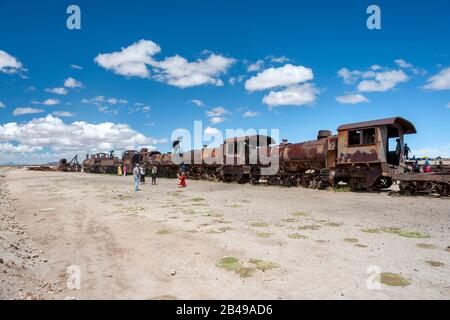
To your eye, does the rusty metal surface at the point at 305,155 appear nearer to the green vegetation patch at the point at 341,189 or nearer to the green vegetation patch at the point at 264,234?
the green vegetation patch at the point at 341,189

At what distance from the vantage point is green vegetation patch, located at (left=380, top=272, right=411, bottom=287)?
532 cm

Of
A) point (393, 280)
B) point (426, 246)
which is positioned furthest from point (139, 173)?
point (393, 280)

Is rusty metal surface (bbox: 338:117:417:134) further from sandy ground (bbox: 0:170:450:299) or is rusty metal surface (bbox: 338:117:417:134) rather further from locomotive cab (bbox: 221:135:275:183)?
locomotive cab (bbox: 221:135:275:183)

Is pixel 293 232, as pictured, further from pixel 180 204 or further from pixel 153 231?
pixel 180 204

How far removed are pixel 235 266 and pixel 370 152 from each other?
45.3 ft

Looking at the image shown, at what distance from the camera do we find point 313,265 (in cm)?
630

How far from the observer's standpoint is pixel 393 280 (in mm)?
5480

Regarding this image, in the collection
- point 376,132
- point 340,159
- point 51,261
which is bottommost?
point 51,261

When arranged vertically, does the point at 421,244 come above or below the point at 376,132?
below

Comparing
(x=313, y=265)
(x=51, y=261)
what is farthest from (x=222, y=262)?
(x=51, y=261)

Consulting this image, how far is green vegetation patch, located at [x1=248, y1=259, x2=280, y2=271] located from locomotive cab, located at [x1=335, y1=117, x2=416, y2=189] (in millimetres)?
12648
